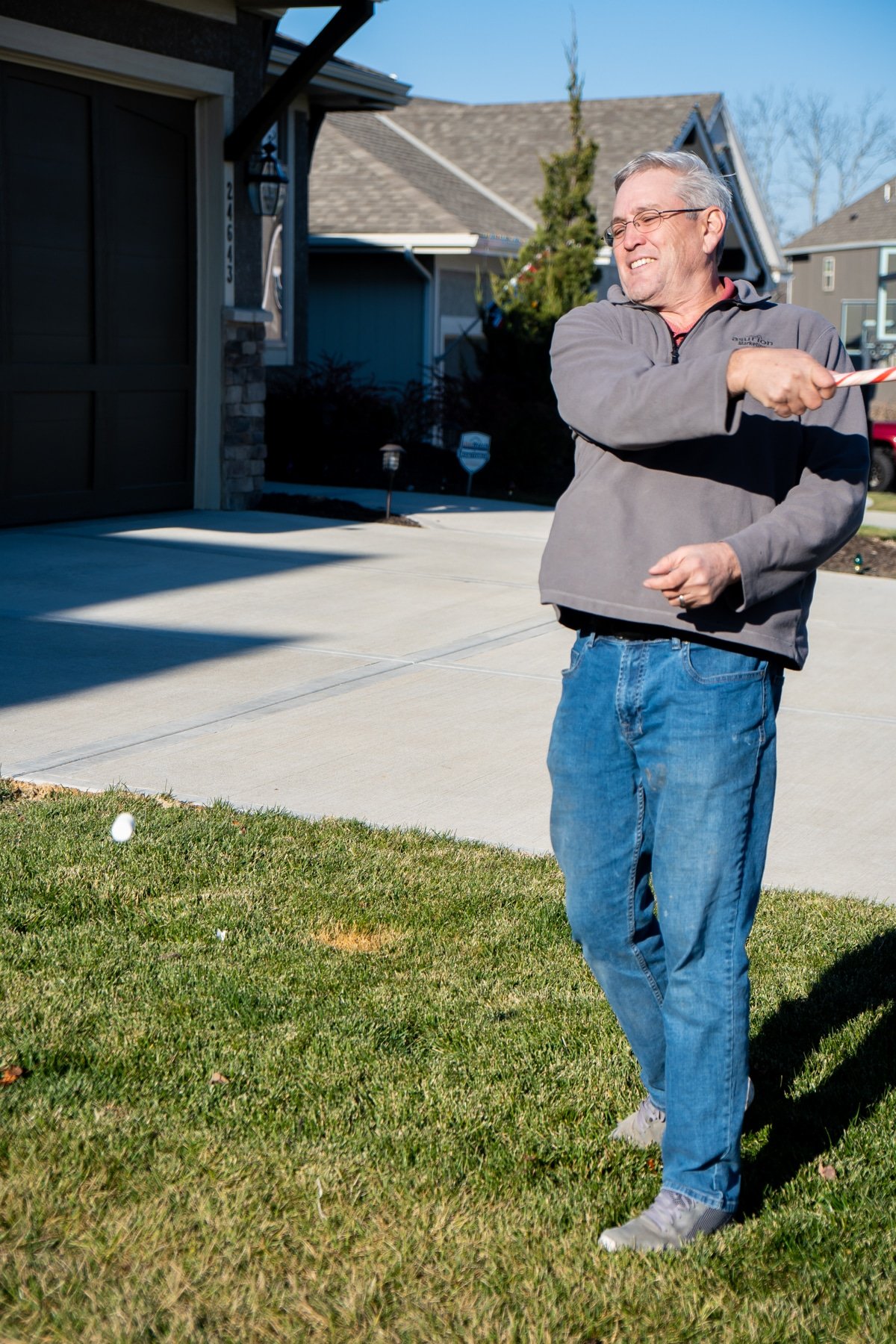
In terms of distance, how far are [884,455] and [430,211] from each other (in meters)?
7.52

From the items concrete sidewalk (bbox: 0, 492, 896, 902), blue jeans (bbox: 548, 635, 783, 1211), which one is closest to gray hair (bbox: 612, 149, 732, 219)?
blue jeans (bbox: 548, 635, 783, 1211)

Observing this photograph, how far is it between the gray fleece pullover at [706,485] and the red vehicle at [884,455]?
19.6 m

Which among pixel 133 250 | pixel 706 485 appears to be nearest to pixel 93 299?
pixel 133 250

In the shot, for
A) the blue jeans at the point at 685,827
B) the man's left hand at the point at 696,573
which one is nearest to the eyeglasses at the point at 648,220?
the man's left hand at the point at 696,573

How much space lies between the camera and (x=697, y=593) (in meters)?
2.52

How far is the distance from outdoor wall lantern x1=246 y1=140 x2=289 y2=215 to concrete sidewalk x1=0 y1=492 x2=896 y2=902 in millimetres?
3491

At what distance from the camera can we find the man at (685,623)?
266cm

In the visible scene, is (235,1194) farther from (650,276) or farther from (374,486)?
(374,486)

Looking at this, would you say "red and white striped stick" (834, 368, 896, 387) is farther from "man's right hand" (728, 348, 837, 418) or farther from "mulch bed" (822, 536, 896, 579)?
"mulch bed" (822, 536, 896, 579)

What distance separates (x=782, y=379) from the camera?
2354 mm

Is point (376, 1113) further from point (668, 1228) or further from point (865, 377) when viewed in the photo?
point (865, 377)

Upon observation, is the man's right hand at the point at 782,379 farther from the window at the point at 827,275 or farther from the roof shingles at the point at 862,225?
the window at the point at 827,275

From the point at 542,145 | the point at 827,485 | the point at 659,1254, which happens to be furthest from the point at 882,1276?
the point at 542,145

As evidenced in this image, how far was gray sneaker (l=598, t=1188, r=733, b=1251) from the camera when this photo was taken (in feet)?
9.01
